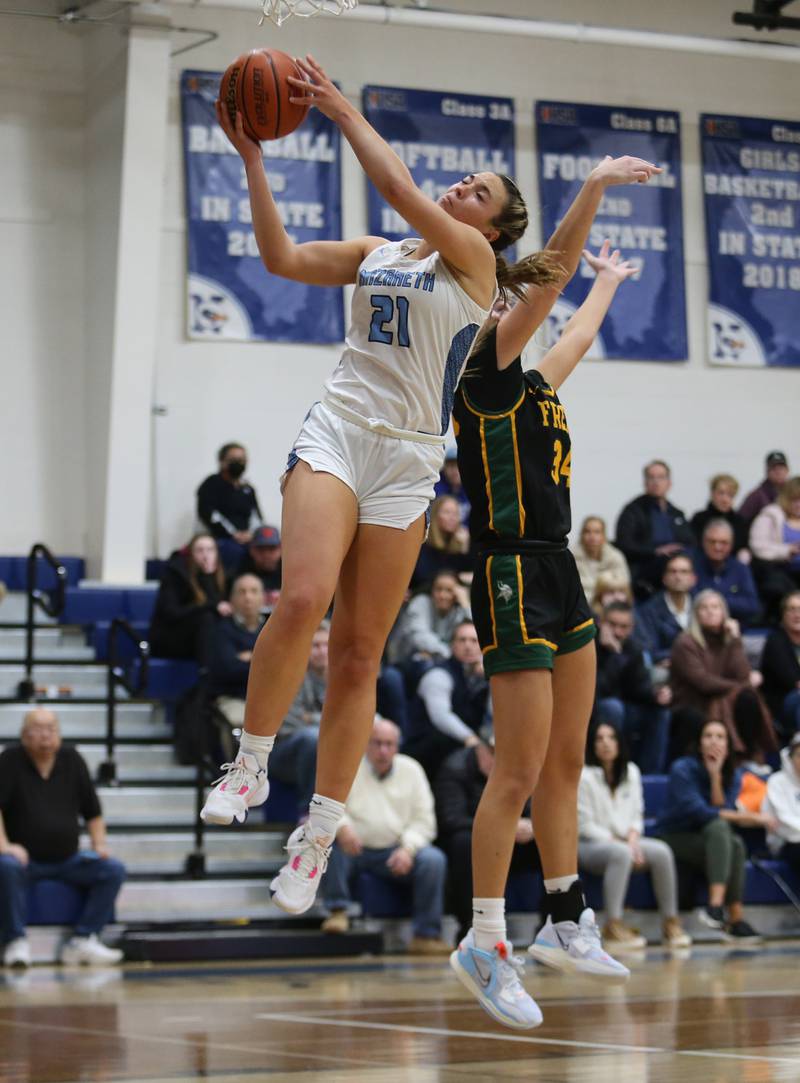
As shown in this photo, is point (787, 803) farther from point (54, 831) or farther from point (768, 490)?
point (54, 831)

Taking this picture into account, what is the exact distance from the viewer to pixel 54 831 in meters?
9.22

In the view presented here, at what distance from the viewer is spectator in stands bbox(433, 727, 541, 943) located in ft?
31.5

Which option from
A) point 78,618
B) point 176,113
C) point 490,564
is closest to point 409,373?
point 490,564

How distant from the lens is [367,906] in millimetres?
9609

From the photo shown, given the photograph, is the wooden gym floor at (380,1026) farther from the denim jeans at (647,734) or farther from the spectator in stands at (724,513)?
the spectator in stands at (724,513)

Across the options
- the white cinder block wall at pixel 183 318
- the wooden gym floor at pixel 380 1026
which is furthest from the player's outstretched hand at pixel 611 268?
the white cinder block wall at pixel 183 318

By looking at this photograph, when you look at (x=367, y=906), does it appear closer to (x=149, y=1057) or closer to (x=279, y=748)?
(x=279, y=748)

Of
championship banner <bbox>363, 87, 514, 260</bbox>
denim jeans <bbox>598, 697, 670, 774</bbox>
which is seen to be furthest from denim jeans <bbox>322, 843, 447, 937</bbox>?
championship banner <bbox>363, 87, 514, 260</bbox>

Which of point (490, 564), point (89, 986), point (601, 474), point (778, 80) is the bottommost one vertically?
point (89, 986)

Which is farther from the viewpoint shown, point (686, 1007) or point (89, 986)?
point (89, 986)

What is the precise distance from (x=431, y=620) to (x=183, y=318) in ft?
13.6

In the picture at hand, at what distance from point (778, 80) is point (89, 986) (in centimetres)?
1154

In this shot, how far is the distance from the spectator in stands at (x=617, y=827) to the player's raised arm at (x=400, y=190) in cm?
578

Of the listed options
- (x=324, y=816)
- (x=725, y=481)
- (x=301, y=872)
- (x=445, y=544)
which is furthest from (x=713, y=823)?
(x=301, y=872)
